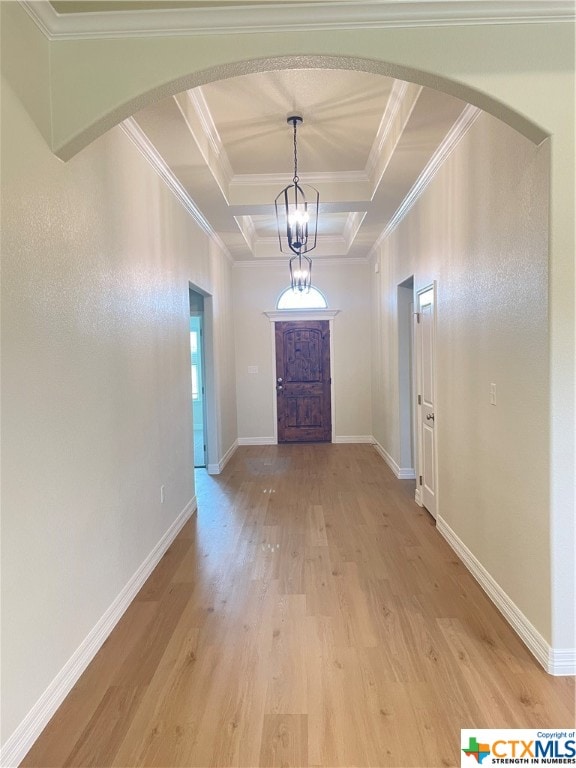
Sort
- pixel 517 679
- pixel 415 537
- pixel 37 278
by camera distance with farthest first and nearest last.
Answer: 1. pixel 415 537
2. pixel 517 679
3. pixel 37 278

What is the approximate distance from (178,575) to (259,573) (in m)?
0.55

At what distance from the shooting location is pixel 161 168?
3648mm

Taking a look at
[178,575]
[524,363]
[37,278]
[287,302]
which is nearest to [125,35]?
[37,278]

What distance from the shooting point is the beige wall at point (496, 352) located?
7.42 ft

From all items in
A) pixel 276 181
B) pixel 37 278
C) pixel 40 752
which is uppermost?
pixel 276 181

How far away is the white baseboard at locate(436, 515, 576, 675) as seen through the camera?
2.17m

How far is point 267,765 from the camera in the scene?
1743mm

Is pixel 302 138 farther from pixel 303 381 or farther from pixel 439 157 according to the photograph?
pixel 303 381

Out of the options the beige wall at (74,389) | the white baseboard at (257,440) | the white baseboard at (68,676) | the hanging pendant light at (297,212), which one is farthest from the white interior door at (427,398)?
the white baseboard at (257,440)

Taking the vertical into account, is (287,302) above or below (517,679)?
above

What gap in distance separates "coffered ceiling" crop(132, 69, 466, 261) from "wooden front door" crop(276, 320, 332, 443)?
102 inches

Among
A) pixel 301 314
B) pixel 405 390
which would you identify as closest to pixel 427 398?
pixel 405 390

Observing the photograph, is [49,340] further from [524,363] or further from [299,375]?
[299,375]

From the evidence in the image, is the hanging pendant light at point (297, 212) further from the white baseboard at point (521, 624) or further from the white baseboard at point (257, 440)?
the white baseboard at point (257, 440)
